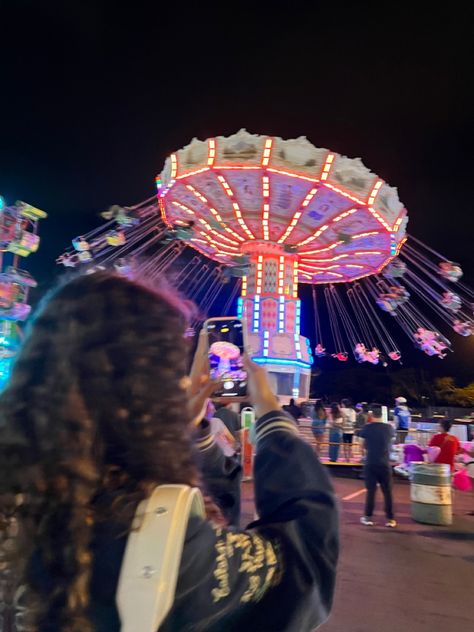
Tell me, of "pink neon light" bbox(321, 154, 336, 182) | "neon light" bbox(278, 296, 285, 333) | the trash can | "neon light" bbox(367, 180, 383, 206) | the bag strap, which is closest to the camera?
the bag strap

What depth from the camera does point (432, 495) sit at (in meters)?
9.31

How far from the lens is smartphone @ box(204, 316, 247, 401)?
2125mm

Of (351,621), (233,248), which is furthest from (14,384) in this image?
(233,248)

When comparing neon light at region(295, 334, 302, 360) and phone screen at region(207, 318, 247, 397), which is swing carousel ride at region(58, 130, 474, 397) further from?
phone screen at region(207, 318, 247, 397)

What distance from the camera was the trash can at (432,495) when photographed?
9234 mm

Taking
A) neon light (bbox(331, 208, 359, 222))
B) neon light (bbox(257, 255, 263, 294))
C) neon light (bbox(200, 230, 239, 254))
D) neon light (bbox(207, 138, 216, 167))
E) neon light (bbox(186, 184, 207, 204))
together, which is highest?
neon light (bbox(207, 138, 216, 167))

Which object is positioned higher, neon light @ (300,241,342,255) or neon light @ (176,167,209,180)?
neon light @ (176,167,209,180)

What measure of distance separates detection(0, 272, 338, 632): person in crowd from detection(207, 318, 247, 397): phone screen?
820 millimetres

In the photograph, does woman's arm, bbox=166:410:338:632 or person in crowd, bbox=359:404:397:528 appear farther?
person in crowd, bbox=359:404:397:528

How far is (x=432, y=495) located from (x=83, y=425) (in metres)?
9.44

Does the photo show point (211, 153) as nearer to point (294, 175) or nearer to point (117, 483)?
point (294, 175)

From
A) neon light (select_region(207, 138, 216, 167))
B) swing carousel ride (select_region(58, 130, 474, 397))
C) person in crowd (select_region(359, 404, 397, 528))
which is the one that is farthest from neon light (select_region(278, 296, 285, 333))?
person in crowd (select_region(359, 404, 397, 528))

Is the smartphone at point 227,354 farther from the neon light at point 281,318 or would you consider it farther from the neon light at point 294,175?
the neon light at point 281,318

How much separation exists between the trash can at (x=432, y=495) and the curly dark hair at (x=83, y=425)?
9197 mm
